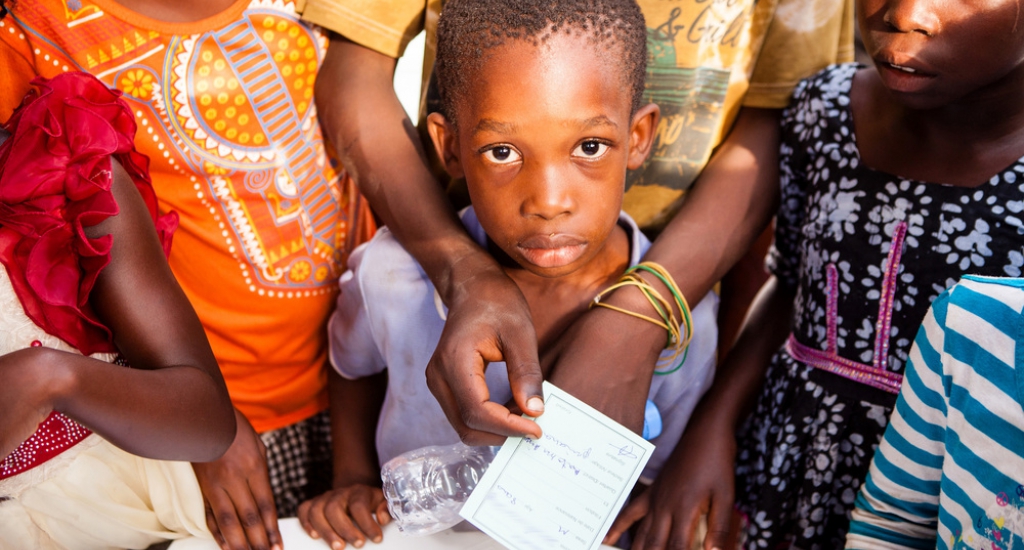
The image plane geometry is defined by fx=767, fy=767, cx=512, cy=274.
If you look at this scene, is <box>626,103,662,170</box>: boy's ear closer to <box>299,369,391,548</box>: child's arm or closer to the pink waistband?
A: the pink waistband

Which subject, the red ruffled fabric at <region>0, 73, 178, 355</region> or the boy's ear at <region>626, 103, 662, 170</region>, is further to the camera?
the boy's ear at <region>626, 103, 662, 170</region>

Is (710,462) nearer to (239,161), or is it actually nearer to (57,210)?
(239,161)

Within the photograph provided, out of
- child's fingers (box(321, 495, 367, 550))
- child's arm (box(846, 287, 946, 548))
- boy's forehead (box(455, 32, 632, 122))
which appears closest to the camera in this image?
child's arm (box(846, 287, 946, 548))

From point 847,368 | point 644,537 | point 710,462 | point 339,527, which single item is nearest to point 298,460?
point 339,527

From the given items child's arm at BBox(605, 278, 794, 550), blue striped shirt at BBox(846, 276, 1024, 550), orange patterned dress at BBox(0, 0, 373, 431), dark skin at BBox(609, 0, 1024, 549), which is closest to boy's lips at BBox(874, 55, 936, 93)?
dark skin at BBox(609, 0, 1024, 549)

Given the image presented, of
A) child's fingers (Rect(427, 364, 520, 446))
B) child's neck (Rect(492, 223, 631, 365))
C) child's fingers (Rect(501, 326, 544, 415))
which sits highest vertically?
child's fingers (Rect(501, 326, 544, 415))

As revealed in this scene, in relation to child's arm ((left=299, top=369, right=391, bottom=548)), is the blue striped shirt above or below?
above

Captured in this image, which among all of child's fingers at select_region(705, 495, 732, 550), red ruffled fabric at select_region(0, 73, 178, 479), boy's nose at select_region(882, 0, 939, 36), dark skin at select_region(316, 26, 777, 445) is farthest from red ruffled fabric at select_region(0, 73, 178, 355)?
boy's nose at select_region(882, 0, 939, 36)

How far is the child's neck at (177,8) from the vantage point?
1335 millimetres

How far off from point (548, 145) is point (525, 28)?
7.0 inches

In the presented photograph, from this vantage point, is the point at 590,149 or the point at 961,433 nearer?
the point at 961,433

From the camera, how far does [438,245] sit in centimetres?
134

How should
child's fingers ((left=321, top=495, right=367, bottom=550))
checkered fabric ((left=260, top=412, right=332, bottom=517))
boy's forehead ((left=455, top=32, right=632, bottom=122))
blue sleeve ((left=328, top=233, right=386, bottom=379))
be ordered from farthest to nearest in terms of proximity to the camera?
checkered fabric ((left=260, top=412, right=332, bottom=517)) < blue sleeve ((left=328, top=233, right=386, bottom=379)) < child's fingers ((left=321, top=495, right=367, bottom=550)) < boy's forehead ((left=455, top=32, right=632, bottom=122))

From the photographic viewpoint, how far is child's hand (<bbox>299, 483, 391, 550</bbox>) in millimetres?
1273
